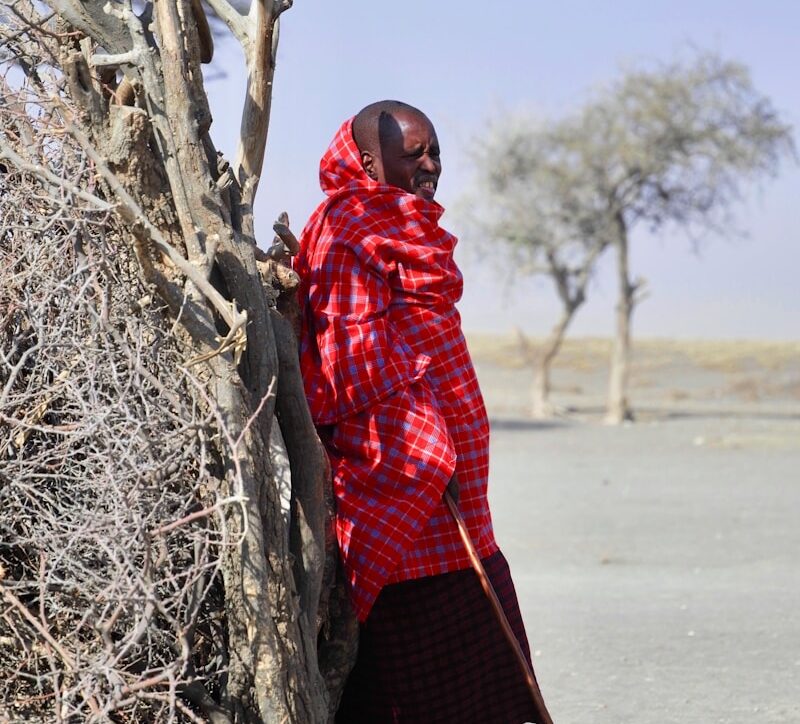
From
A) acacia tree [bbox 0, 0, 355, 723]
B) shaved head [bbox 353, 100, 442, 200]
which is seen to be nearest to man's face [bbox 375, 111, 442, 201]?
shaved head [bbox 353, 100, 442, 200]

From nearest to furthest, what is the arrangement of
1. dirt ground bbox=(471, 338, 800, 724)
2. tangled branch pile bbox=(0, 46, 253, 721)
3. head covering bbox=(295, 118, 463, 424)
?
tangled branch pile bbox=(0, 46, 253, 721)
head covering bbox=(295, 118, 463, 424)
dirt ground bbox=(471, 338, 800, 724)

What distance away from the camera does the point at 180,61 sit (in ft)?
8.13

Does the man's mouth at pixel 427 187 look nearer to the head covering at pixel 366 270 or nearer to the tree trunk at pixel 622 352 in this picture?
the head covering at pixel 366 270

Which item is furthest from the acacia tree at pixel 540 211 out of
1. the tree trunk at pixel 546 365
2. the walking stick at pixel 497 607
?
the walking stick at pixel 497 607

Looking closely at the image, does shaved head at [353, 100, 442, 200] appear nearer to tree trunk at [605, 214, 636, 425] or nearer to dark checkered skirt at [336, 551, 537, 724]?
dark checkered skirt at [336, 551, 537, 724]

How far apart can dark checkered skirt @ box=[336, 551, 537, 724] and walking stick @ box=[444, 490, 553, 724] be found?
0.02 metres

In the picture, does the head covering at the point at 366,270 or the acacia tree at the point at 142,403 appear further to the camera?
the head covering at the point at 366,270

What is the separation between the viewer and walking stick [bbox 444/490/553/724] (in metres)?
2.82

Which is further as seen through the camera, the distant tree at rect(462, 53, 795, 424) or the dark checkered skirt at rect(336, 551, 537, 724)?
the distant tree at rect(462, 53, 795, 424)

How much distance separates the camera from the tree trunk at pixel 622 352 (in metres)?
20.0

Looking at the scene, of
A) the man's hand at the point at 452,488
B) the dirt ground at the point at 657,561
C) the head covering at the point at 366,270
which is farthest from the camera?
the dirt ground at the point at 657,561

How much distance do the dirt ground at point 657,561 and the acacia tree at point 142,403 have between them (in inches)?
87.5

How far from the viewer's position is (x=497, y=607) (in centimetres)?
286

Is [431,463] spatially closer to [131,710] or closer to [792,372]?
[131,710]
